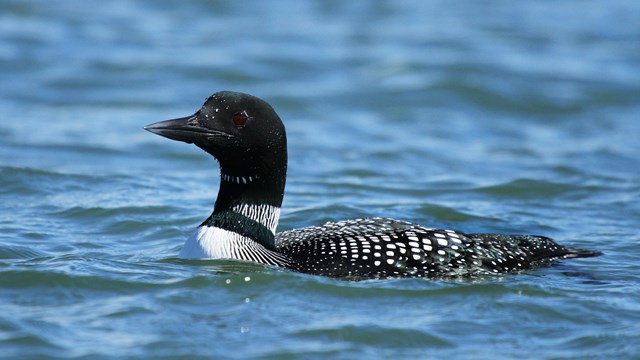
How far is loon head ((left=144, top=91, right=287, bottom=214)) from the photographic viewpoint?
648 cm

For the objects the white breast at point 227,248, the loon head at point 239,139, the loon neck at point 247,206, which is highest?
the loon head at point 239,139

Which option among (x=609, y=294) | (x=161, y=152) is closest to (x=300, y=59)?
(x=161, y=152)

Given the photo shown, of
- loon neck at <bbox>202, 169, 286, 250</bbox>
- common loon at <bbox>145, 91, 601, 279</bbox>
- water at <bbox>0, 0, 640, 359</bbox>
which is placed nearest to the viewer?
water at <bbox>0, 0, 640, 359</bbox>

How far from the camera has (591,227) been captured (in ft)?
27.6

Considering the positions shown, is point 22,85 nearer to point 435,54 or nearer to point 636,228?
point 435,54

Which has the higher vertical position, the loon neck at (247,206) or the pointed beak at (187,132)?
the pointed beak at (187,132)

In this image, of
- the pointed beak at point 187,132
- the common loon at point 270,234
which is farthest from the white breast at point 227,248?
the pointed beak at point 187,132

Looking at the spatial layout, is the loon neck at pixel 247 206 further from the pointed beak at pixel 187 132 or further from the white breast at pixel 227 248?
the pointed beak at pixel 187 132

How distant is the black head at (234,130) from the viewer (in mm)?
6477

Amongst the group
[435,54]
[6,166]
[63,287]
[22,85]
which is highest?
[435,54]

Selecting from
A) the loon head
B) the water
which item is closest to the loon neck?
the loon head

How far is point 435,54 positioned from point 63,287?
8.79m

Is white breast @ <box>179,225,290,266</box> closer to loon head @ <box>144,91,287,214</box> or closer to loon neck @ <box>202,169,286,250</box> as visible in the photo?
loon neck @ <box>202,169,286,250</box>

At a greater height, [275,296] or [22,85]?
[22,85]
